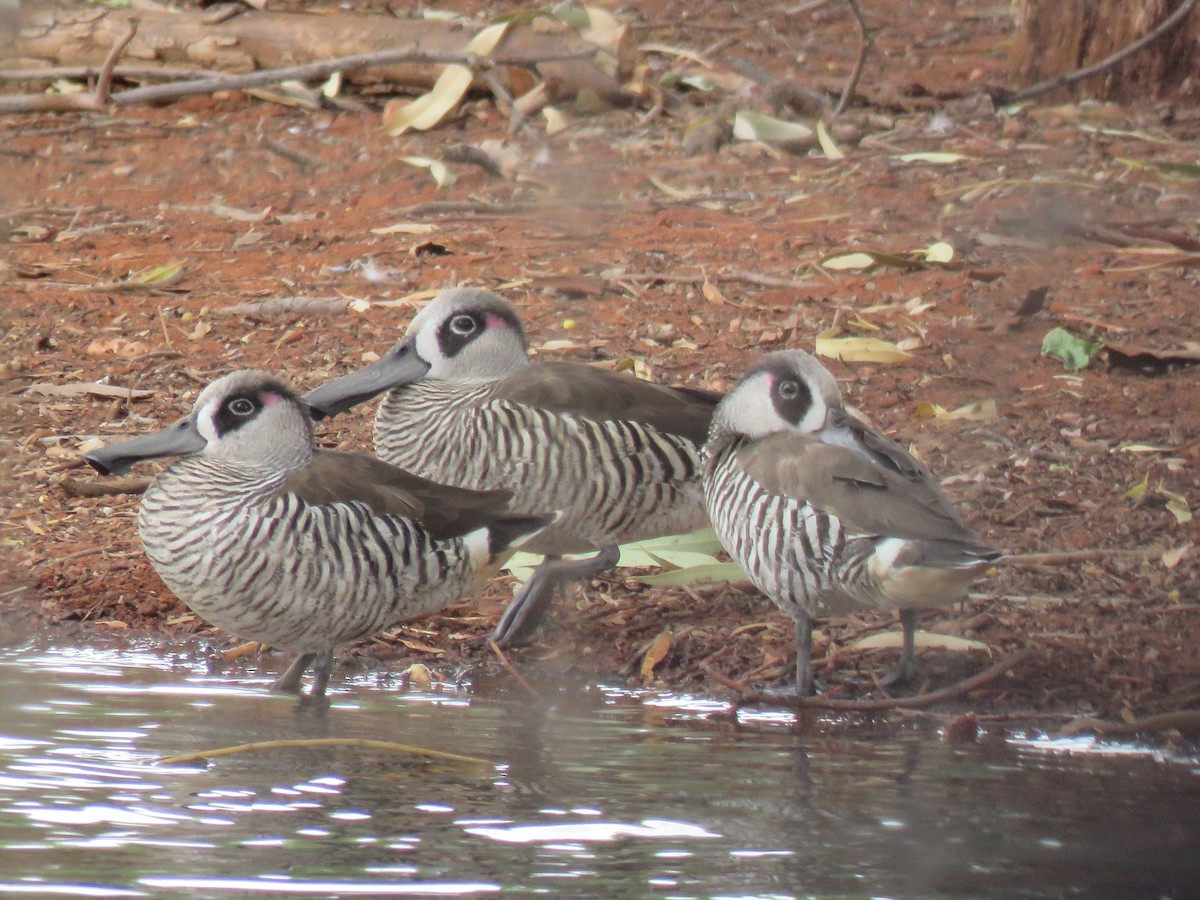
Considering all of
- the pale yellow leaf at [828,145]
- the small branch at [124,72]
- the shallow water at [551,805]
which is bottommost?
the shallow water at [551,805]

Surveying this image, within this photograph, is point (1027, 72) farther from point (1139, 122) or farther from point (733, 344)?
point (733, 344)

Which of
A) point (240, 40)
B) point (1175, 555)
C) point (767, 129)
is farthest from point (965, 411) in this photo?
point (240, 40)

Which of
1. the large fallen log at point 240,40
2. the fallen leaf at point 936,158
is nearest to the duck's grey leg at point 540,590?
the fallen leaf at point 936,158

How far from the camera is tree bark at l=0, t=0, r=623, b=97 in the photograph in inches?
445

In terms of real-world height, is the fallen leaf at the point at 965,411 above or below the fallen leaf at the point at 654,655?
above

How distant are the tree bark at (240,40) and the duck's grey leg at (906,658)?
7.31 m

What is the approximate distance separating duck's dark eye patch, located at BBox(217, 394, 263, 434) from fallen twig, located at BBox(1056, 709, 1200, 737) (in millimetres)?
2239

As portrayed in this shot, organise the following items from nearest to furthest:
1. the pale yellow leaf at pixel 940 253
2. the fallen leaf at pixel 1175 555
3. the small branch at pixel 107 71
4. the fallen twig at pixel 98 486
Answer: the fallen leaf at pixel 1175 555
the fallen twig at pixel 98 486
the pale yellow leaf at pixel 940 253
the small branch at pixel 107 71

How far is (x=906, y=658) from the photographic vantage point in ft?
15.1

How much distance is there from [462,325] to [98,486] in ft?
5.07

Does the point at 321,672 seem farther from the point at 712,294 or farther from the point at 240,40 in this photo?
the point at 240,40

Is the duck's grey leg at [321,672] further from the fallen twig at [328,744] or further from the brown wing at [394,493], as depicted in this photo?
the fallen twig at [328,744]

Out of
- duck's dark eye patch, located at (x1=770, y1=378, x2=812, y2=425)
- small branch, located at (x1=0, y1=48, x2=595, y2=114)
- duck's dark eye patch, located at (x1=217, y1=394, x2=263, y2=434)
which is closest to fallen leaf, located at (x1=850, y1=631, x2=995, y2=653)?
duck's dark eye patch, located at (x1=770, y1=378, x2=812, y2=425)

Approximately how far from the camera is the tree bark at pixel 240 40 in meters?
11.3
